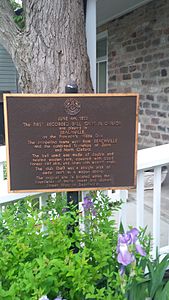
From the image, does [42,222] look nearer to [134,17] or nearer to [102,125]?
[102,125]

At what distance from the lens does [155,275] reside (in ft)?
6.54

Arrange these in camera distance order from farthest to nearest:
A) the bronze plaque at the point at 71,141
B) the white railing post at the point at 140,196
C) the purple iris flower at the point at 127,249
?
the white railing post at the point at 140,196
the bronze plaque at the point at 71,141
the purple iris flower at the point at 127,249

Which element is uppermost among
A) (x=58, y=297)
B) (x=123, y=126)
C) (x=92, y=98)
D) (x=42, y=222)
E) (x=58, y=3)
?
(x=58, y=3)

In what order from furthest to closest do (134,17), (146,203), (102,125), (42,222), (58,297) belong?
(134,17) → (146,203) → (102,125) → (42,222) → (58,297)

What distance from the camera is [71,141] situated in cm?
203

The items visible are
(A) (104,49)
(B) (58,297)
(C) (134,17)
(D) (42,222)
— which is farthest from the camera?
(A) (104,49)

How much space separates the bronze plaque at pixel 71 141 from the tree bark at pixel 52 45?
0.64 meters

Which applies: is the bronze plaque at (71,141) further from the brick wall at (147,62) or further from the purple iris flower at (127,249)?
the brick wall at (147,62)

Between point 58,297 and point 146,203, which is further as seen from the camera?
point 146,203

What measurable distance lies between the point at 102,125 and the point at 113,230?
60cm

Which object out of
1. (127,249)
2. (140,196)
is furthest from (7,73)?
(127,249)

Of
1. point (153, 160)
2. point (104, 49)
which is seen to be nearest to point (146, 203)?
point (153, 160)

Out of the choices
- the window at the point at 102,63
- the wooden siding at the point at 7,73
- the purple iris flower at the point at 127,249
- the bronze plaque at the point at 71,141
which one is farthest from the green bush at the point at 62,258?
the wooden siding at the point at 7,73

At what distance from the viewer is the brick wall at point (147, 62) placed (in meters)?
5.91
